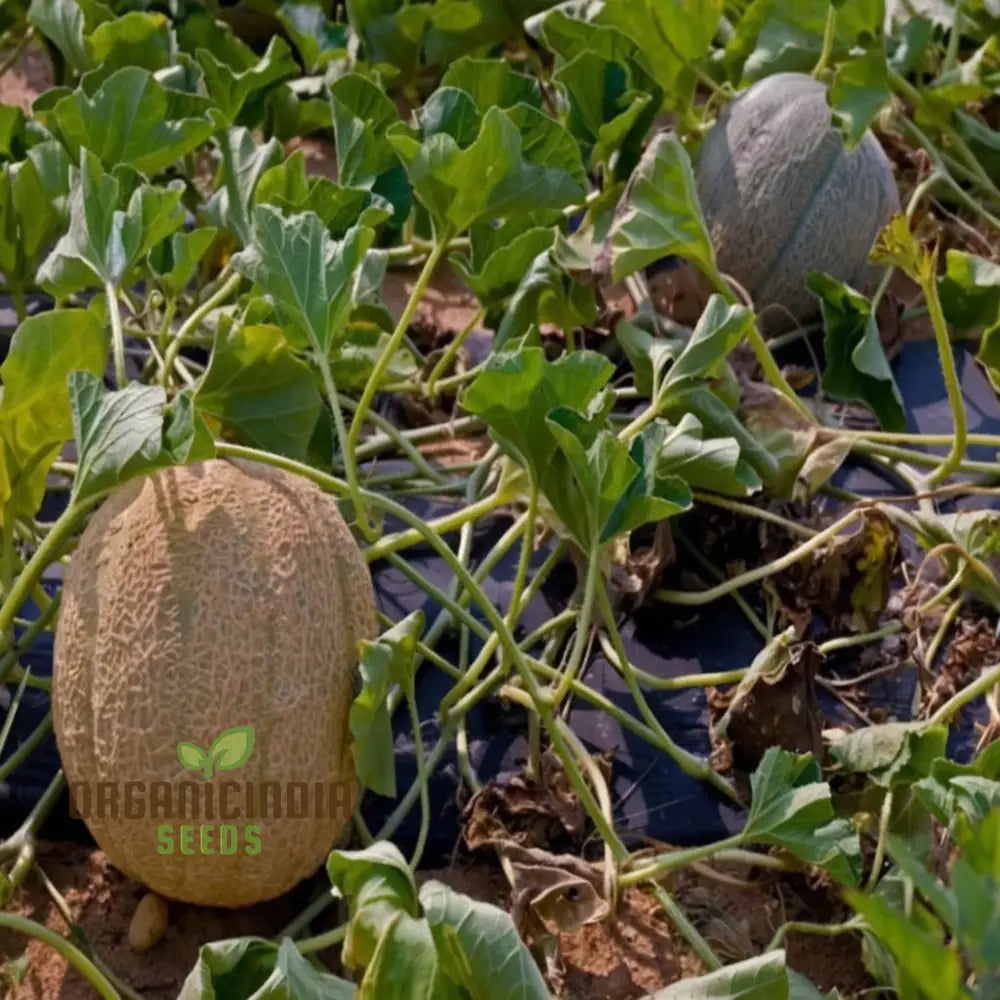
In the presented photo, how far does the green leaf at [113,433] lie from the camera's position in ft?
3.43

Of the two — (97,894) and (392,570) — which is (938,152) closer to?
(392,570)

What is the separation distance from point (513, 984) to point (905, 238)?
0.75 meters

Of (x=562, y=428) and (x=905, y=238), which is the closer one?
(x=562, y=428)

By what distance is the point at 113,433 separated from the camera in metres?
1.06

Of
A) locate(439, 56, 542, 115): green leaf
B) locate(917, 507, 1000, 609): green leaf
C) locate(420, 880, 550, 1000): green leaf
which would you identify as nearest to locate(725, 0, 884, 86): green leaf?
locate(439, 56, 542, 115): green leaf

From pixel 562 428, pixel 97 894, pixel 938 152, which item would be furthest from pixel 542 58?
pixel 97 894

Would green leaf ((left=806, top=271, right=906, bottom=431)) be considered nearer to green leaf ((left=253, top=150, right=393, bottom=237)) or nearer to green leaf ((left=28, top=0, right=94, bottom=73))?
green leaf ((left=253, top=150, right=393, bottom=237))

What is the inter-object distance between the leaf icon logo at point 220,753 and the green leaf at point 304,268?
330 millimetres

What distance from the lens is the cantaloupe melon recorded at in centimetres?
186

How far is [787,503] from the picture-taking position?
153cm

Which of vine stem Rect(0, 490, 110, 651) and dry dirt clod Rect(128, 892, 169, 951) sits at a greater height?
vine stem Rect(0, 490, 110, 651)

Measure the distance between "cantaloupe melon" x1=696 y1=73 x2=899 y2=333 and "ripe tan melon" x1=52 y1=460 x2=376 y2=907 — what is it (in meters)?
0.94

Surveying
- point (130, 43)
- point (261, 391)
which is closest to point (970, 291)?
point (261, 391)

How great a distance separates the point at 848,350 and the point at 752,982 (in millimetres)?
907
